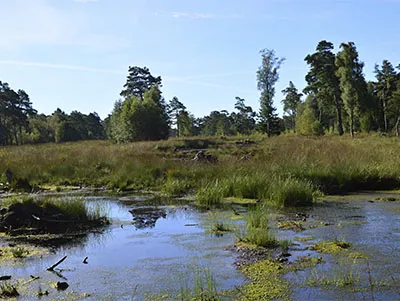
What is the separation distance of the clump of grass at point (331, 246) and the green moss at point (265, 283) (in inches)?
31.9

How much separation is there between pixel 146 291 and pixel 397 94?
41511mm

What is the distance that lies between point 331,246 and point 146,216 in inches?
149

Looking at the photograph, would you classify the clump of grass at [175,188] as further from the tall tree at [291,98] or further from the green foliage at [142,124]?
the tall tree at [291,98]

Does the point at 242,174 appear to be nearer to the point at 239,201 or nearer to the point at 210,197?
the point at 239,201

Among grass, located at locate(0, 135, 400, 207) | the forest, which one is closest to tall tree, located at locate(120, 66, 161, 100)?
the forest

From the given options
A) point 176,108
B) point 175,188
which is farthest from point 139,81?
point 175,188

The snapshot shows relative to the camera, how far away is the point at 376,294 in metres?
3.83

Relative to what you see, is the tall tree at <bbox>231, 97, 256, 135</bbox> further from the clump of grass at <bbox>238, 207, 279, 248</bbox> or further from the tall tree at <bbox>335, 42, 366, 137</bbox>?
the clump of grass at <bbox>238, 207, 279, 248</bbox>

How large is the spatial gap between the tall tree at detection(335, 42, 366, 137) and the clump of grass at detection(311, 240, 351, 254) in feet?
103

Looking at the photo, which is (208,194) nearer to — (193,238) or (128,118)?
(193,238)

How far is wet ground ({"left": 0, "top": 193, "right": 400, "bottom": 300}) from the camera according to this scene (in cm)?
415

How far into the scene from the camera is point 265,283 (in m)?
4.23

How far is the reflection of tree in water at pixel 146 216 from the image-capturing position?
7.43 metres

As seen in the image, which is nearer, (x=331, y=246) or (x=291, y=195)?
(x=331, y=246)
